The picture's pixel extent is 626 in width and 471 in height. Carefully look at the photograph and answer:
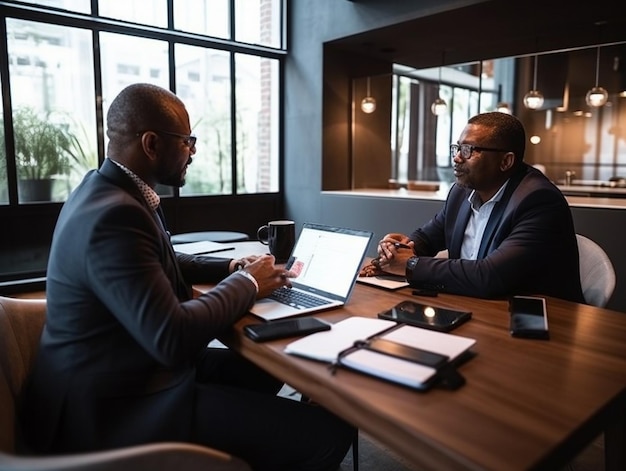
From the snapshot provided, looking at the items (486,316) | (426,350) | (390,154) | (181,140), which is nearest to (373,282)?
(486,316)

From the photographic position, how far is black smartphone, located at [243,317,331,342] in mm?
1081

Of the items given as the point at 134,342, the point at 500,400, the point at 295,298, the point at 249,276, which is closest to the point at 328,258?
the point at 295,298

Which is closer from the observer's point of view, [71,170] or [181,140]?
[181,140]

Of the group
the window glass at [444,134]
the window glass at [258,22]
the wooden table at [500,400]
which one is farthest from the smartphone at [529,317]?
the window glass at [444,134]

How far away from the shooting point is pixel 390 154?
6004mm

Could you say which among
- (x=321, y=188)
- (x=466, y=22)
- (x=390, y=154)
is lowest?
(x=321, y=188)

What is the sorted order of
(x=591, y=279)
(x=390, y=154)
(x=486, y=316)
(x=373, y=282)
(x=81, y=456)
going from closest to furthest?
(x=81, y=456)
(x=486, y=316)
(x=373, y=282)
(x=591, y=279)
(x=390, y=154)

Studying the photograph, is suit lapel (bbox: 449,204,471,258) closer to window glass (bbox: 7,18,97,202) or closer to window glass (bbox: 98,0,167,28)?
window glass (bbox: 7,18,97,202)

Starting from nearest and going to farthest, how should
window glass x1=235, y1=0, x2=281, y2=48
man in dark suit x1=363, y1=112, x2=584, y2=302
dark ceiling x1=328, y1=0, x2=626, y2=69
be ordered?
man in dark suit x1=363, y1=112, x2=584, y2=302, dark ceiling x1=328, y1=0, x2=626, y2=69, window glass x1=235, y1=0, x2=281, y2=48

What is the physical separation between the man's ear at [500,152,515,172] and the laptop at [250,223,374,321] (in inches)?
29.0

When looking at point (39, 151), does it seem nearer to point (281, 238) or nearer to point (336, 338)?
point (281, 238)

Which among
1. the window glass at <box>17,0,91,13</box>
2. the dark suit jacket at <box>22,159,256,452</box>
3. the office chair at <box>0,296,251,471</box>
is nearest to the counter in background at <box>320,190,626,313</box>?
the dark suit jacket at <box>22,159,256,452</box>

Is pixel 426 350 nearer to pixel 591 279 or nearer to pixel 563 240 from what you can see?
pixel 563 240

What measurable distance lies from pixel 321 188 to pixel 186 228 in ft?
4.88
